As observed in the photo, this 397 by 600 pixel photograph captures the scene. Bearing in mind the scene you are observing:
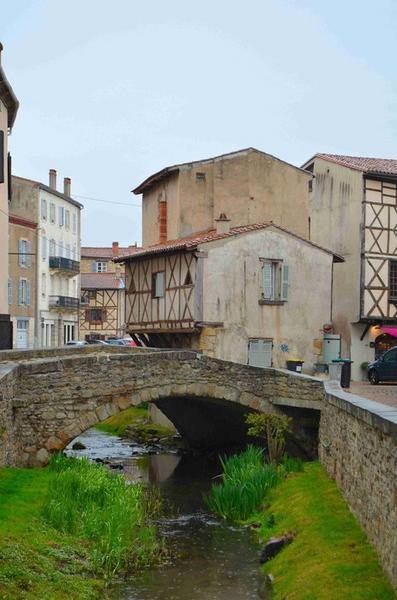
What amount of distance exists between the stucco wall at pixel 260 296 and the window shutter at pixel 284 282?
188mm

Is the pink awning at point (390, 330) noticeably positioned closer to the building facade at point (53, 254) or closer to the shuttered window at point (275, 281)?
the shuttered window at point (275, 281)

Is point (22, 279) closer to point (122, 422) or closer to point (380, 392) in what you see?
point (122, 422)

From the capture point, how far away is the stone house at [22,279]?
54531 mm

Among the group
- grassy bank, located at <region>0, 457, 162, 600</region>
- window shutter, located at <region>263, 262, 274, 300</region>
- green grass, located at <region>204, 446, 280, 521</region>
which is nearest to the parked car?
window shutter, located at <region>263, 262, 274, 300</region>

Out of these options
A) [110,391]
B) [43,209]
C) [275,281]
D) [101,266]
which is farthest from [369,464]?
[101,266]

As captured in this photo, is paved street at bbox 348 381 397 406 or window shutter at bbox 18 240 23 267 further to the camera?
window shutter at bbox 18 240 23 267

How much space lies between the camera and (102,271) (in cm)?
8331

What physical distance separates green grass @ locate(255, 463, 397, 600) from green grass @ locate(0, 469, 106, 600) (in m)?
2.86

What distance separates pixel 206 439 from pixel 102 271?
55.7 m

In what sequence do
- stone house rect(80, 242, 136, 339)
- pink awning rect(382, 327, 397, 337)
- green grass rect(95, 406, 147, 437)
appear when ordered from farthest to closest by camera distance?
stone house rect(80, 242, 136, 339), pink awning rect(382, 327, 397, 337), green grass rect(95, 406, 147, 437)

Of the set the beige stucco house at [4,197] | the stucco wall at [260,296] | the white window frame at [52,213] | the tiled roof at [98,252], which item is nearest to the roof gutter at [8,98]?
the beige stucco house at [4,197]

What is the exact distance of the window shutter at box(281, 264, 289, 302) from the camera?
97.1 feet

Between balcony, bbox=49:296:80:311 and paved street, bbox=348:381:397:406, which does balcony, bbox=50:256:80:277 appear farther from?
paved street, bbox=348:381:397:406

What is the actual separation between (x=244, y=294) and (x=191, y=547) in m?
13.5
